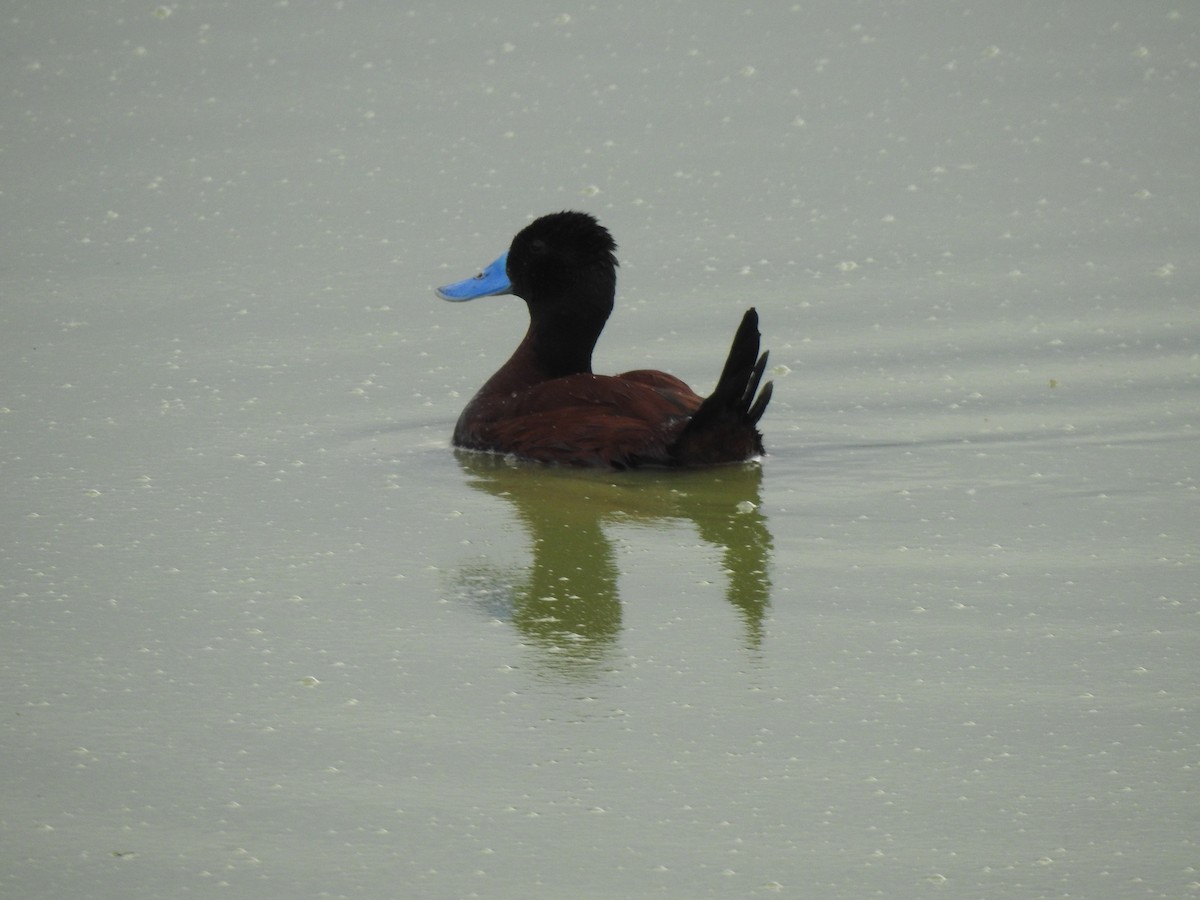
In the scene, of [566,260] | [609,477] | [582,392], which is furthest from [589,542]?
[566,260]

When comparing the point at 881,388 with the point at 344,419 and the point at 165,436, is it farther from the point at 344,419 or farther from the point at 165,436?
the point at 165,436

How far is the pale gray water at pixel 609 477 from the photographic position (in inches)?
143

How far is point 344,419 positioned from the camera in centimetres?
632

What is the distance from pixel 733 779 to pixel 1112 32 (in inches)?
317

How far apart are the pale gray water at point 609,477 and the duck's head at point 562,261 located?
501mm

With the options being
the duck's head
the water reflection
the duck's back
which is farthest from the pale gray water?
the duck's head

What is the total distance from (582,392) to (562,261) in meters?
0.47

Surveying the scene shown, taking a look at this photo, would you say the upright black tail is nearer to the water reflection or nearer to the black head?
the water reflection

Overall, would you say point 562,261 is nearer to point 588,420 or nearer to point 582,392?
point 582,392

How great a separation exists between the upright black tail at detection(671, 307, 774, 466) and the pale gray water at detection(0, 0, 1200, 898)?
0.10 meters

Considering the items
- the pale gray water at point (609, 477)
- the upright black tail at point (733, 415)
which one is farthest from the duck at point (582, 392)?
the pale gray water at point (609, 477)

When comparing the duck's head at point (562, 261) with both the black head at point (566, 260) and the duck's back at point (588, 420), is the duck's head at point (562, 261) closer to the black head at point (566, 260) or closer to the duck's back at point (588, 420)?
the black head at point (566, 260)

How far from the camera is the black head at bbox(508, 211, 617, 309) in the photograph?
621cm

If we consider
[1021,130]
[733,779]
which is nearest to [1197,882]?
[733,779]
